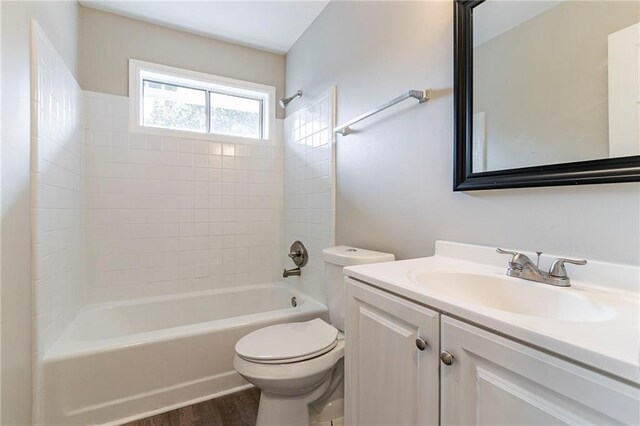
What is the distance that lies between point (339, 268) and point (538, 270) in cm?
90

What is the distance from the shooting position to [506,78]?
103 cm

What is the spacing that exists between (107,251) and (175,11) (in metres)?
1.81

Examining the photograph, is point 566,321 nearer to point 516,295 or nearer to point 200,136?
point 516,295

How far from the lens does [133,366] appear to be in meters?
1.53

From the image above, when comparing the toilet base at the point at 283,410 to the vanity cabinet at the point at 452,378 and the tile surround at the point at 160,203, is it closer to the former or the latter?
the vanity cabinet at the point at 452,378

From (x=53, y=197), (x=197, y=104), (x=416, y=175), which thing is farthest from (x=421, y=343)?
(x=197, y=104)

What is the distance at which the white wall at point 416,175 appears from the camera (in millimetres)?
819

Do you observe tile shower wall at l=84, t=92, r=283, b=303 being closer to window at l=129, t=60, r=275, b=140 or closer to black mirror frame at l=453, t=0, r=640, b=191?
window at l=129, t=60, r=275, b=140

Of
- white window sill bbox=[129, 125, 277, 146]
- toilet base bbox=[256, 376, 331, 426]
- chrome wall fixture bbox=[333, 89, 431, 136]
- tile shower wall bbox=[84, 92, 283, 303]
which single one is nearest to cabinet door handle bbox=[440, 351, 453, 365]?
toilet base bbox=[256, 376, 331, 426]

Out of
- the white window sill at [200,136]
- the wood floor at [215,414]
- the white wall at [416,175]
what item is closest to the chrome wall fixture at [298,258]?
the white wall at [416,175]

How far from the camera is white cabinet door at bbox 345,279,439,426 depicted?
72cm

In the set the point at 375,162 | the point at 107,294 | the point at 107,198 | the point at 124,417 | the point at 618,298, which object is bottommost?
the point at 124,417

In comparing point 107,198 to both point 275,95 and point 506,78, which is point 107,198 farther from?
point 506,78

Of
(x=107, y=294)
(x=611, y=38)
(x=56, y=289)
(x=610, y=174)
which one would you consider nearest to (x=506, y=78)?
(x=611, y=38)
